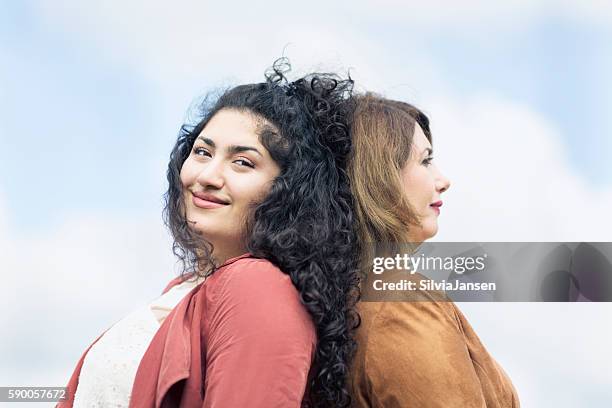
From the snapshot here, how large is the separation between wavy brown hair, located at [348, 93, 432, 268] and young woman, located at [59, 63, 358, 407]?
3 cm

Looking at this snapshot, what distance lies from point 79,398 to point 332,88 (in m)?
0.77

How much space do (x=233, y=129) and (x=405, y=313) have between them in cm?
48

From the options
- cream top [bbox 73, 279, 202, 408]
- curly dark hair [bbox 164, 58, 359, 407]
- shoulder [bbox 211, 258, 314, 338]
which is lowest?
cream top [bbox 73, 279, 202, 408]

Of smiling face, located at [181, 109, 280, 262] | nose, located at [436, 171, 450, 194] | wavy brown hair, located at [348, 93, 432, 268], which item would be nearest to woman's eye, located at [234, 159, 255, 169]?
smiling face, located at [181, 109, 280, 262]

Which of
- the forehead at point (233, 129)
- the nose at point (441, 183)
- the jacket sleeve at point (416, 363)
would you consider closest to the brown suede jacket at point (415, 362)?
the jacket sleeve at point (416, 363)

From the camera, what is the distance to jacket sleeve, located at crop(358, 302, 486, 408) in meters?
1.61

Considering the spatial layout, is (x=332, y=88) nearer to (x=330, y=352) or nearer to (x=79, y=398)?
(x=330, y=352)

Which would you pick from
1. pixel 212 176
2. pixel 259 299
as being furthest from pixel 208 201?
pixel 259 299

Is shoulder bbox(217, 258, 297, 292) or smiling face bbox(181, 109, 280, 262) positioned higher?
smiling face bbox(181, 109, 280, 262)

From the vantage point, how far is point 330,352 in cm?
161

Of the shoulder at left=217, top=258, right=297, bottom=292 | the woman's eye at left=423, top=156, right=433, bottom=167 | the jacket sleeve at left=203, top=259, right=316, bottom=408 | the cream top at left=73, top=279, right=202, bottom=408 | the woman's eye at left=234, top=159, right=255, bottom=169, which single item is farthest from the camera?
the woman's eye at left=423, top=156, right=433, bottom=167

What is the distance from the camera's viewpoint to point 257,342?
4.80 ft

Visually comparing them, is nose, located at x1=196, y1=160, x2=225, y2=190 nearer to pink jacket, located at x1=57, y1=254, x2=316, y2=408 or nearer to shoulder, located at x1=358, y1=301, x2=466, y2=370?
pink jacket, located at x1=57, y1=254, x2=316, y2=408

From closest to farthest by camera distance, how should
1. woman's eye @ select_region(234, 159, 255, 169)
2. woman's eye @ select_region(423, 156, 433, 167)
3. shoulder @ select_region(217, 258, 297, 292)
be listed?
shoulder @ select_region(217, 258, 297, 292)
woman's eye @ select_region(234, 159, 255, 169)
woman's eye @ select_region(423, 156, 433, 167)
